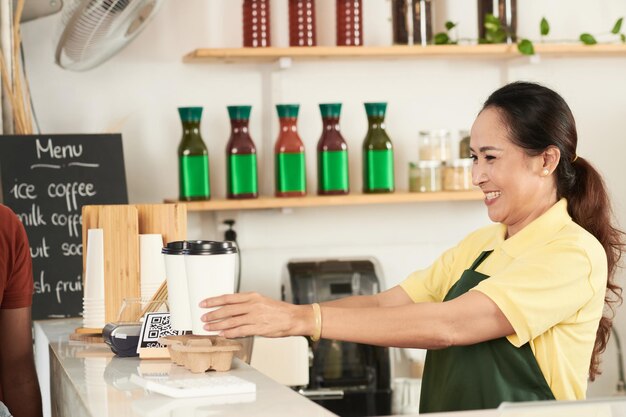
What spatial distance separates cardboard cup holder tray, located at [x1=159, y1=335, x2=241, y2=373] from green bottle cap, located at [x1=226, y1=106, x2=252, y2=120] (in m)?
1.73

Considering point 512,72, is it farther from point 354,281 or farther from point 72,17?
point 72,17

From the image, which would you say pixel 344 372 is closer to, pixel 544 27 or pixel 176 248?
pixel 544 27

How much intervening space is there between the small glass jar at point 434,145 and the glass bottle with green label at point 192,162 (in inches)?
29.5

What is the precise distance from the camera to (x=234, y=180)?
10.5 feet

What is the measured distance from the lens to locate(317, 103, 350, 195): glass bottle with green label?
326 cm

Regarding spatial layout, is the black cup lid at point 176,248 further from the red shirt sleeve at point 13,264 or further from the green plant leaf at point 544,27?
the green plant leaf at point 544,27

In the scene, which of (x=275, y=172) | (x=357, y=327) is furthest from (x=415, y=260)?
(x=357, y=327)

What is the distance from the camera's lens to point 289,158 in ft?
10.6

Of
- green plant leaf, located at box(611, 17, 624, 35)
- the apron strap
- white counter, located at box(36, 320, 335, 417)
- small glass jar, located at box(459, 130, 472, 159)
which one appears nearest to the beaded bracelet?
white counter, located at box(36, 320, 335, 417)

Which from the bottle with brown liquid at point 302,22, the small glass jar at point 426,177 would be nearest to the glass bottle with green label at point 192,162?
the bottle with brown liquid at point 302,22

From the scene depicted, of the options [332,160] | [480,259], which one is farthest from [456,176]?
[480,259]

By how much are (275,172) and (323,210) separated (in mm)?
299

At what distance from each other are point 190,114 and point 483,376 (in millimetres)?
1679

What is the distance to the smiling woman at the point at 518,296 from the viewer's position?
1.61m
